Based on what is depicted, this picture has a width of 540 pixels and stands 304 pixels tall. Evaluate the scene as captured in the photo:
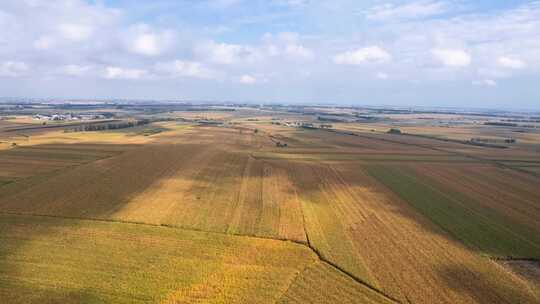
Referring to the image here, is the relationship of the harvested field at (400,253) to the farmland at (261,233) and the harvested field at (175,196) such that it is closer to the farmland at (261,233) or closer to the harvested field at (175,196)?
the farmland at (261,233)

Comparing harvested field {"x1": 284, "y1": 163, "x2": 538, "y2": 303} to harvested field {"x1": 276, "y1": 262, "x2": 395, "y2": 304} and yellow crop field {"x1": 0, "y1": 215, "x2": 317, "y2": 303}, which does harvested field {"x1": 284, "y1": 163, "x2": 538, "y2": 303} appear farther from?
yellow crop field {"x1": 0, "y1": 215, "x2": 317, "y2": 303}

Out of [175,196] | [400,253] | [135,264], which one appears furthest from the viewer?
[175,196]

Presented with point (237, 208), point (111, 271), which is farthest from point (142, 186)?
point (111, 271)

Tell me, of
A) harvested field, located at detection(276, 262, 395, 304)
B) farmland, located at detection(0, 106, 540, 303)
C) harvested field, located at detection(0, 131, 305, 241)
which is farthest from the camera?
harvested field, located at detection(0, 131, 305, 241)

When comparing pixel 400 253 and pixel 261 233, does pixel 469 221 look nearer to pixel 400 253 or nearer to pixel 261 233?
pixel 400 253

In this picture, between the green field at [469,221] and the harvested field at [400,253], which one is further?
the green field at [469,221]

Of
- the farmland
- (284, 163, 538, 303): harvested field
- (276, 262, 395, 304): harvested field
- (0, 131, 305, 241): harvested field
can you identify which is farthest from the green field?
(0, 131, 305, 241): harvested field

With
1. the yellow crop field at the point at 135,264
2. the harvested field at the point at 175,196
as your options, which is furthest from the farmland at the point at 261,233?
the harvested field at the point at 175,196

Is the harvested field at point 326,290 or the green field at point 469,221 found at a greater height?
the green field at point 469,221

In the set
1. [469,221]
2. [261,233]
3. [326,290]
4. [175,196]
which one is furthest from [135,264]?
[469,221]
